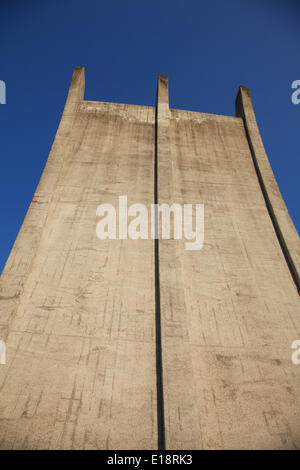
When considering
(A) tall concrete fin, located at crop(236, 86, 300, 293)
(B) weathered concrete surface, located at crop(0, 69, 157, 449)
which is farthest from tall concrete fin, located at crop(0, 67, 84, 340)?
(A) tall concrete fin, located at crop(236, 86, 300, 293)

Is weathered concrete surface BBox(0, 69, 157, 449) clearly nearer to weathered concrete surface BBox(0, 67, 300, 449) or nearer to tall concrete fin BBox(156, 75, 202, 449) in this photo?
weathered concrete surface BBox(0, 67, 300, 449)

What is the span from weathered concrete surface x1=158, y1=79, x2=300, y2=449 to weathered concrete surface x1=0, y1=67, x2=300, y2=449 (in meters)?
0.03

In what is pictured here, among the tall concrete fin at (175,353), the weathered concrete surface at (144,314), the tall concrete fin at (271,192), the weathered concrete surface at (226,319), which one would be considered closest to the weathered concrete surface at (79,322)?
the weathered concrete surface at (144,314)

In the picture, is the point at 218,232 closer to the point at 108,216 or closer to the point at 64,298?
the point at 108,216

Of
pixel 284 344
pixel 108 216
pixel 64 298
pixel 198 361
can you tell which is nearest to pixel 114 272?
pixel 64 298

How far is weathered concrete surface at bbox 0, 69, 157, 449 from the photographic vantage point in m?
5.46

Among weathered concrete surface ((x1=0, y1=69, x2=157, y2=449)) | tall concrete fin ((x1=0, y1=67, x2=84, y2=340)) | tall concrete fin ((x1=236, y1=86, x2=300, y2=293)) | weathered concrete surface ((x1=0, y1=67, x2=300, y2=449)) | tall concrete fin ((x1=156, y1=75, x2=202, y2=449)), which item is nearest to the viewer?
tall concrete fin ((x1=156, y1=75, x2=202, y2=449))

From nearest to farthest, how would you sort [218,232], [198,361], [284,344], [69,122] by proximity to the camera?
1. [198,361]
2. [284,344]
3. [218,232]
4. [69,122]

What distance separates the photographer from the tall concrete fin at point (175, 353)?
17.6 ft

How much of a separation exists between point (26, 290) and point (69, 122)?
26.1 feet

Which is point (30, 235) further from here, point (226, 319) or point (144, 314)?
point (226, 319)

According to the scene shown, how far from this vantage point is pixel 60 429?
5.35 metres

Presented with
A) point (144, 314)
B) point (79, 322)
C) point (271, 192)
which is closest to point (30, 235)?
point (79, 322)
